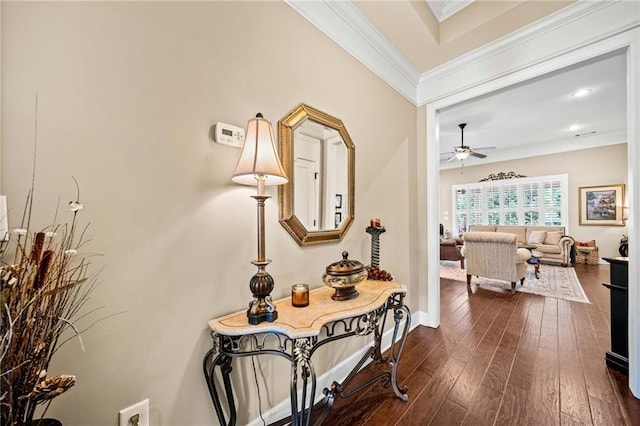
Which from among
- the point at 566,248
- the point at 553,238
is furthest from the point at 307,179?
the point at 553,238

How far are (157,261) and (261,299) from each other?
0.45 m

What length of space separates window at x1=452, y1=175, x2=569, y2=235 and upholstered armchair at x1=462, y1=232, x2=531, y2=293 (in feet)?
10.2

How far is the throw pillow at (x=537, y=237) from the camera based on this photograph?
5602 mm

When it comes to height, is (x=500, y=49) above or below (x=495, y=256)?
above

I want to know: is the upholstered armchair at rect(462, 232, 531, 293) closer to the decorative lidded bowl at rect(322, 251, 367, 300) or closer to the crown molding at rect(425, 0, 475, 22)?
the crown molding at rect(425, 0, 475, 22)

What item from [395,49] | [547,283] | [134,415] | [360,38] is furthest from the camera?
[547,283]

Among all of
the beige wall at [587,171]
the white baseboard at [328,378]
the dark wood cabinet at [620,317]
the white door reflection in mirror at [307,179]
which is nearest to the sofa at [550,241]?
the beige wall at [587,171]

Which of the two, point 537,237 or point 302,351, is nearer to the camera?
point 302,351

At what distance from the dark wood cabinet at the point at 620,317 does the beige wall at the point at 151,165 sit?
2.35 meters

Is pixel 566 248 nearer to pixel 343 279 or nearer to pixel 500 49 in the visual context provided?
pixel 500 49

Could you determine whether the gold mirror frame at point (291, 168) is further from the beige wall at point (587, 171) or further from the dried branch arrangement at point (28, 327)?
the beige wall at point (587, 171)

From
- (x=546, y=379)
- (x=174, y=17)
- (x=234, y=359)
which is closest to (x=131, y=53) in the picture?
(x=174, y=17)

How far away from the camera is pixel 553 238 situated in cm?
548

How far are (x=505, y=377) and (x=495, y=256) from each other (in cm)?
240
